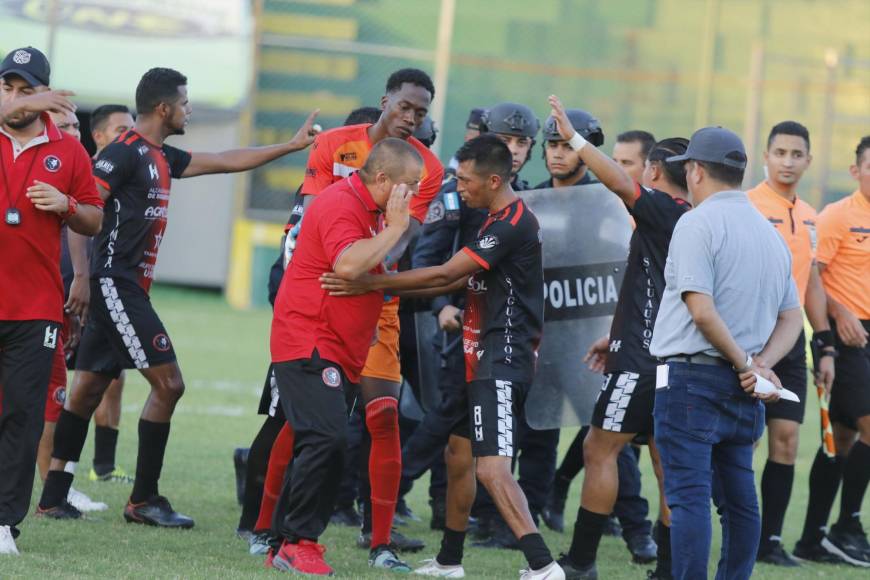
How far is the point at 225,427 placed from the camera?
11594 millimetres

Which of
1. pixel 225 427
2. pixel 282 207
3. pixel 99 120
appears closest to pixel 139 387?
pixel 225 427

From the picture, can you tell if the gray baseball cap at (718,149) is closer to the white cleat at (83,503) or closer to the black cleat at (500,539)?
the black cleat at (500,539)

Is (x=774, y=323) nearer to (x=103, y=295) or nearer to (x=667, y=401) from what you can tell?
(x=667, y=401)

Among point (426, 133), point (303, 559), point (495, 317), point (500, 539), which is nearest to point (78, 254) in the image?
point (303, 559)

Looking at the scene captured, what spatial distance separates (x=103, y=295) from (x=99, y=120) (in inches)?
82.4

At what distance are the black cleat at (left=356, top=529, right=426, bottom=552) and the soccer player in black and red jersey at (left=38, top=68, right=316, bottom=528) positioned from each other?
38.6 inches

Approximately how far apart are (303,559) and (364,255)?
1.42 m

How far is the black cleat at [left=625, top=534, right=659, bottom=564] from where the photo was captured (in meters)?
7.69

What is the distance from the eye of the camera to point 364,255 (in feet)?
19.9

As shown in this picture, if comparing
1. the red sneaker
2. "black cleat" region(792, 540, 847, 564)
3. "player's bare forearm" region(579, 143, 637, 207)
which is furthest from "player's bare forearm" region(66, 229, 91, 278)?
"black cleat" region(792, 540, 847, 564)

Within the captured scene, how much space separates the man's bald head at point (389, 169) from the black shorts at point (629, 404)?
1.44 m

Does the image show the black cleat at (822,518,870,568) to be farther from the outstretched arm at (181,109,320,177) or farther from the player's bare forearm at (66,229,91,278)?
the player's bare forearm at (66,229,91,278)

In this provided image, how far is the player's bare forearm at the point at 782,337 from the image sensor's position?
588cm

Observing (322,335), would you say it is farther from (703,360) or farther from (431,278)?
(703,360)
